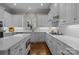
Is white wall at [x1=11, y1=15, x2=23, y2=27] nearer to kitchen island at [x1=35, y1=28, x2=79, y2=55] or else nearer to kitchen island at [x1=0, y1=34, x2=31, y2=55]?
kitchen island at [x1=0, y1=34, x2=31, y2=55]

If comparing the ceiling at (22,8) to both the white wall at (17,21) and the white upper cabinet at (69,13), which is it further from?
the white upper cabinet at (69,13)

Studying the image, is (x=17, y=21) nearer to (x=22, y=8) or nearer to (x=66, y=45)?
(x=22, y=8)

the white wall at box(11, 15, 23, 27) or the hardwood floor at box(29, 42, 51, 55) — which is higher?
the white wall at box(11, 15, 23, 27)

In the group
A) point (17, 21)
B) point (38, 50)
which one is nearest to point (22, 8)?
point (17, 21)

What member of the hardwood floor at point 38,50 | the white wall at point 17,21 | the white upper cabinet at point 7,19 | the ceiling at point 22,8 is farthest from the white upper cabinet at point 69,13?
the hardwood floor at point 38,50

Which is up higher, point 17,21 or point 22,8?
point 22,8

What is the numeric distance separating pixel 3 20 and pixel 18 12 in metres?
0.34

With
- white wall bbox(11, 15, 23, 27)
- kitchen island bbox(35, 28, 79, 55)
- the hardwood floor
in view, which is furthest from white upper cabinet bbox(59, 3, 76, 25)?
the hardwood floor

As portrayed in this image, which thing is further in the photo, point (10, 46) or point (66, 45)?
point (66, 45)

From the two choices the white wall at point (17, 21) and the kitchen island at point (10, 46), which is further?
the white wall at point (17, 21)

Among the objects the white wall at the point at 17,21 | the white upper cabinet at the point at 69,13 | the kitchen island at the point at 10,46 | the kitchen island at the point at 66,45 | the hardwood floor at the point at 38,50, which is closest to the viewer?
the kitchen island at the point at 10,46

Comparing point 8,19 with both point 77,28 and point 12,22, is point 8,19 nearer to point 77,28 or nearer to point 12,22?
point 12,22
